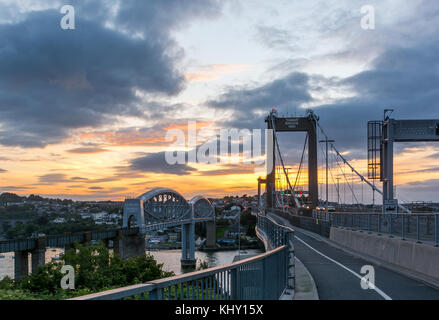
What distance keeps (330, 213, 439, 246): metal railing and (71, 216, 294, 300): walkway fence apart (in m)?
5.78

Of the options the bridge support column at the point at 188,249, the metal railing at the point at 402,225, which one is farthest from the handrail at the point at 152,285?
the bridge support column at the point at 188,249

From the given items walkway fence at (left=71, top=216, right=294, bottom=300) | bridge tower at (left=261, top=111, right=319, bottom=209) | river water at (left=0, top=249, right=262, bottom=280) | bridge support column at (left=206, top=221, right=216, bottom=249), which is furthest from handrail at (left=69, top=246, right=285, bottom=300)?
bridge support column at (left=206, top=221, right=216, bottom=249)

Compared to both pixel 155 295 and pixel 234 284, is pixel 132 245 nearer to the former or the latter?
pixel 234 284

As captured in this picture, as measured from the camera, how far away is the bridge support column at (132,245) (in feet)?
261

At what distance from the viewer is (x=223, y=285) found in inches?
244

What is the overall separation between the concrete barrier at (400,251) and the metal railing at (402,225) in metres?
0.29

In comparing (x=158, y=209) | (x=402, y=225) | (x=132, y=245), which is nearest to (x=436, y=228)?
(x=402, y=225)

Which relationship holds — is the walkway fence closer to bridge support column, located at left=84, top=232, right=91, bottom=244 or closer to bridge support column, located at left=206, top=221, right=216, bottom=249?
bridge support column, located at left=84, top=232, right=91, bottom=244

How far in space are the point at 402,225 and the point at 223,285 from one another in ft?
41.7

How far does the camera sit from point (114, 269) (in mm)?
34031

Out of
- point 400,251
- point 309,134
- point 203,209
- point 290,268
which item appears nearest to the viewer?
point 290,268
